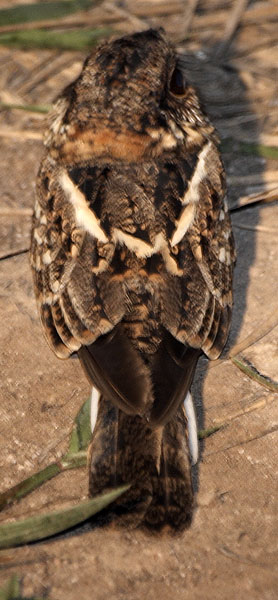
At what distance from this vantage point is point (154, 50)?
4223 mm

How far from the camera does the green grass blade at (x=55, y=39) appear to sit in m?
6.12

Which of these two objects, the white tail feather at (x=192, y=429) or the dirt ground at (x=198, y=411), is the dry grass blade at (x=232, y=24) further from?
the white tail feather at (x=192, y=429)

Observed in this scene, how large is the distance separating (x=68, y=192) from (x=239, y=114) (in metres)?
2.26

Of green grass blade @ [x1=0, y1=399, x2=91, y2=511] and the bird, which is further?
green grass blade @ [x1=0, y1=399, x2=91, y2=511]

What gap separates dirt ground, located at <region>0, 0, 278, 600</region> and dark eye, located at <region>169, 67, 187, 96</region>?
0.80 m

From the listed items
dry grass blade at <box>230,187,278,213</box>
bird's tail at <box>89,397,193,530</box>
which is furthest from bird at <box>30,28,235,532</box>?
dry grass blade at <box>230,187,278,213</box>

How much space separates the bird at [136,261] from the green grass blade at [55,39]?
183 centimetres

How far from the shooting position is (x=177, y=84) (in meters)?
4.36

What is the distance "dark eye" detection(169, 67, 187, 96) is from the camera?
434cm

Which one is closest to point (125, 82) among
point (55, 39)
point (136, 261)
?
point (136, 261)

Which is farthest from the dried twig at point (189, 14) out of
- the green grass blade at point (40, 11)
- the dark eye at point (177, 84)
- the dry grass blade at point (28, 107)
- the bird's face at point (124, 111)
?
the bird's face at point (124, 111)

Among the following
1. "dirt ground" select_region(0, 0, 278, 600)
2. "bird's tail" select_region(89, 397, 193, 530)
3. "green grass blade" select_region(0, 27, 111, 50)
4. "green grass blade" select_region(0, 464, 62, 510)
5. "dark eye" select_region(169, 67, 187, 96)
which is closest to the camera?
"dirt ground" select_region(0, 0, 278, 600)

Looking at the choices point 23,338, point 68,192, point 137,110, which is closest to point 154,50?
point 137,110

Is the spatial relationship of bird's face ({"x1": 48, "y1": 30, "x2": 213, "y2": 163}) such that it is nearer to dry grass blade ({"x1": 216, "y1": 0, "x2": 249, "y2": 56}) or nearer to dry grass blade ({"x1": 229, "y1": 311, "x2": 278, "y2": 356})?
dry grass blade ({"x1": 229, "y1": 311, "x2": 278, "y2": 356})
